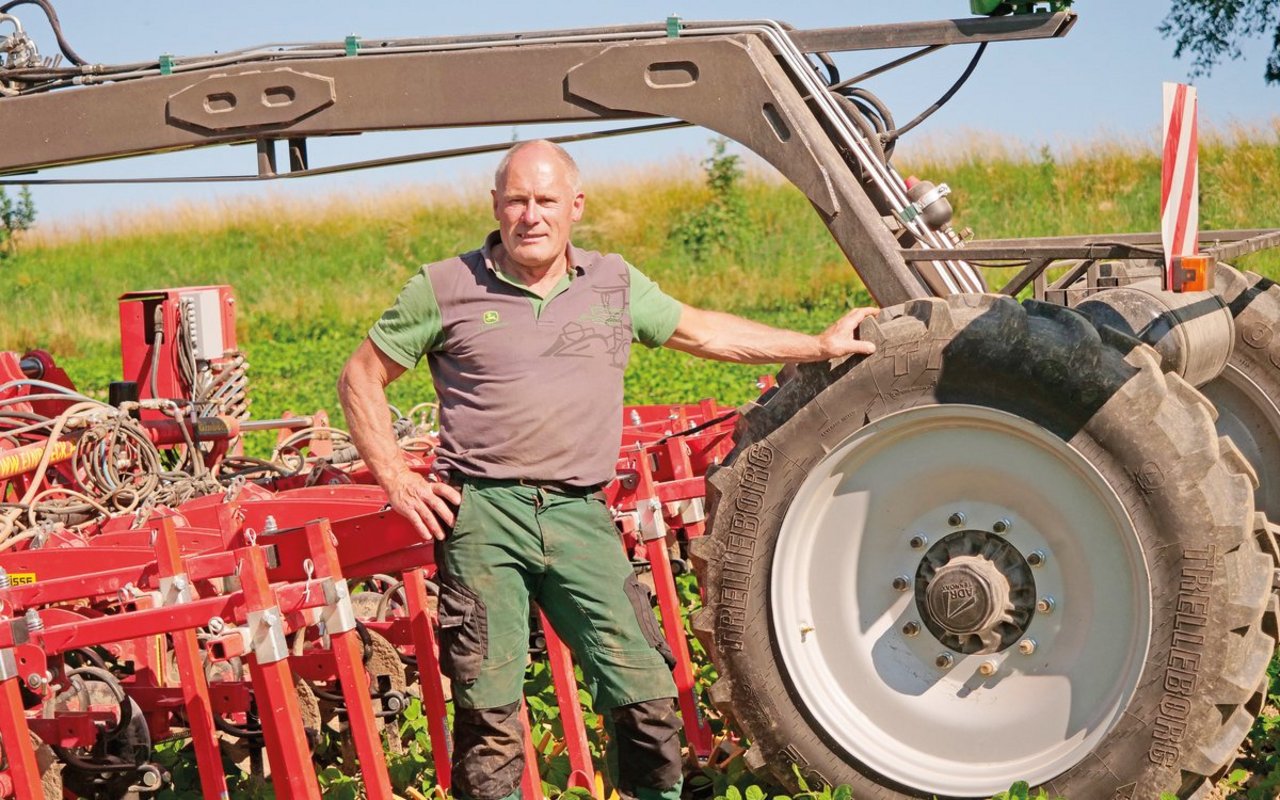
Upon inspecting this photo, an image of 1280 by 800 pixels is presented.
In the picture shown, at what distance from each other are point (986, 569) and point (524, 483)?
1204 millimetres

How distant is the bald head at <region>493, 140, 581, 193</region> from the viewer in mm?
3838

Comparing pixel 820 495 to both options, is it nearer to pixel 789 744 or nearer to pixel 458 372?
pixel 789 744

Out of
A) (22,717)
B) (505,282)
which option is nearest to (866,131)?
(505,282)

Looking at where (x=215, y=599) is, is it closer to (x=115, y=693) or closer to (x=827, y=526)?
(x=115, y=693)

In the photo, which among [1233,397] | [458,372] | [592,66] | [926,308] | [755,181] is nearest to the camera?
[458,372]

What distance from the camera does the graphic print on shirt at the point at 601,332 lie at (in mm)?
3861

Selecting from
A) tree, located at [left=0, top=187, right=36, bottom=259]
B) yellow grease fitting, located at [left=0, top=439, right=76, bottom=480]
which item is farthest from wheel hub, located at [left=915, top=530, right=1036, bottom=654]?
tree, located at [left=0, top=187, right=36, bottom=259]

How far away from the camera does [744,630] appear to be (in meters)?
4.20

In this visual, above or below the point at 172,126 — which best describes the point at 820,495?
below

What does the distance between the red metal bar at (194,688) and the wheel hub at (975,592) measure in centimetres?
195

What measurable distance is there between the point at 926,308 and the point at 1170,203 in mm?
670

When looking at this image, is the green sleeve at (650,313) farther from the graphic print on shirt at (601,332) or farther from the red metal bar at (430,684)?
the red metal bar at (430,684)

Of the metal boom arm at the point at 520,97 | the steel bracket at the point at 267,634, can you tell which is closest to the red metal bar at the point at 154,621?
the steel bracket at the point at 267,634

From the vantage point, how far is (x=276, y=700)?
3.97 metres
